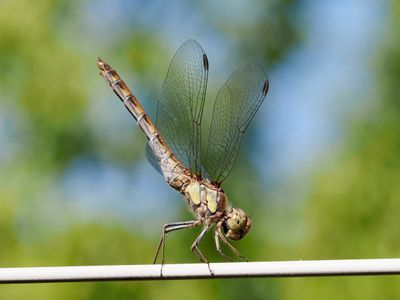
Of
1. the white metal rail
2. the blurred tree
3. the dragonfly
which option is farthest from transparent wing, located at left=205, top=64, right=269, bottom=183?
the blurred tree

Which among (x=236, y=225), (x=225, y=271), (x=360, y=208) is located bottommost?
(x=360, y=208)

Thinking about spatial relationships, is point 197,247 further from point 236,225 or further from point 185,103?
point 185,103

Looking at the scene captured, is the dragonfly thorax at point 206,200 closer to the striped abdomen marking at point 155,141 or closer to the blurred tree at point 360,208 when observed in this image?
the striped abdomen marking at point 155,141

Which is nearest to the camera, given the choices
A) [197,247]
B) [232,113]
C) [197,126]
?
[197,247]

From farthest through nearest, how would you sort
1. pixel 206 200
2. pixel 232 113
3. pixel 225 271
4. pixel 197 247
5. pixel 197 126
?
pixel 232 113, pixel 197 126, pixel 206 200, pixel 197 247, pixel 225 271

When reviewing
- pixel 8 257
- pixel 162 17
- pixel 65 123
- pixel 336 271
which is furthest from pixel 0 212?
pixel 336 271

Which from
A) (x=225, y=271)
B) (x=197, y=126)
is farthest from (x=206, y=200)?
(x=225, y=271)

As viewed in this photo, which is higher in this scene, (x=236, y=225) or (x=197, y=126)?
(x=197, y=126)
